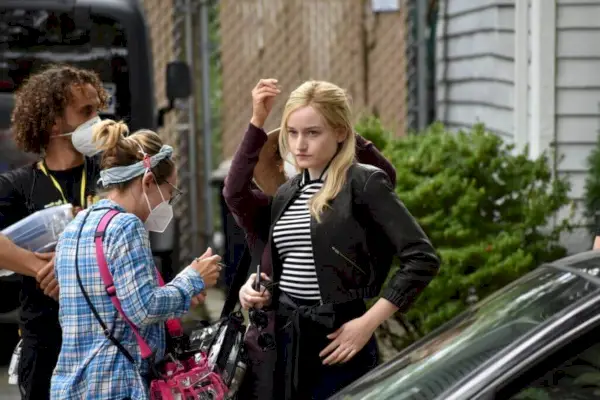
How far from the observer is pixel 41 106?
4.64 metres

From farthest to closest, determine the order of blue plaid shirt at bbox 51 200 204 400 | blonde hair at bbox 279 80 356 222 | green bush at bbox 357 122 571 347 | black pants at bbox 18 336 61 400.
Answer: green bush at bbox 357 122 571 347 < black pants at bbox 18 336 61 400 < blonde hair at bbox 279 80 356 222 < blue plaid shirt at bbox 51 200 204 400

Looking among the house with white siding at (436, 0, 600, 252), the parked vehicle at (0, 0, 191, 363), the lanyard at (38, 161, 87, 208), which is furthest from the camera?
the house with white siding at (436, 0, 600, 252)

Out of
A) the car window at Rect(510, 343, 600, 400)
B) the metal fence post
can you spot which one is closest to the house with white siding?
the metal fence post

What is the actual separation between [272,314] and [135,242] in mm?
575

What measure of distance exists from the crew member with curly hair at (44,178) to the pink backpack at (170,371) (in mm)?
718

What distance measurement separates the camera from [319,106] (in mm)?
4078

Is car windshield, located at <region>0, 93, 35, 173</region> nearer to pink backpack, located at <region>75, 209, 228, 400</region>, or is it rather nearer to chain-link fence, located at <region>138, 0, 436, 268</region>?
chain-link fence, located at <region>138, 0, 436, 268</region>

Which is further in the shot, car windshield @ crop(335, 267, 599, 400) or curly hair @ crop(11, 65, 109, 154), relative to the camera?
curly hair @ crop(11, 65, 109, 154)

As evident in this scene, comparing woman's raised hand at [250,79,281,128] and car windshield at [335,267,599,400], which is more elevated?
woman's raised hand at [250,79,281,128]

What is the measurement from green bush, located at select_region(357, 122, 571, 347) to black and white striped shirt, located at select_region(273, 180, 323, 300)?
269 cm

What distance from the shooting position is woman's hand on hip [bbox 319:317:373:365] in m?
3.96

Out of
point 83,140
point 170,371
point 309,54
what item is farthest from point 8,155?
point 309,54

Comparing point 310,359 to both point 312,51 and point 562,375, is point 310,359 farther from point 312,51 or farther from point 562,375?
point 312,51

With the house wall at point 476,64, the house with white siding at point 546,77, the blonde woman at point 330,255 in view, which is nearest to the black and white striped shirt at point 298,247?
the blonde woman at point 330,255
